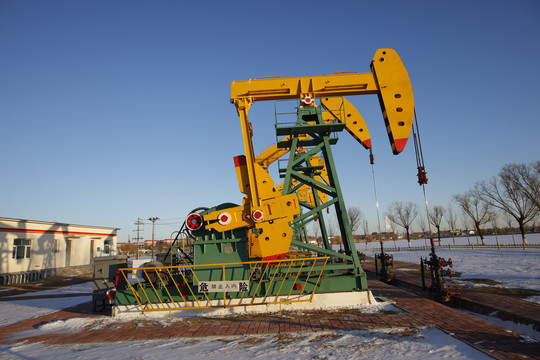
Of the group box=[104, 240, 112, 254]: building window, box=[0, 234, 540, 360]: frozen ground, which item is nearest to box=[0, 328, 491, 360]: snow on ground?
box=[0, 234, 540, 360]: frozen ground

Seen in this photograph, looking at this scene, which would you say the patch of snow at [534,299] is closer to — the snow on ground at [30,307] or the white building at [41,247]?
the snow on ground at [30,307]

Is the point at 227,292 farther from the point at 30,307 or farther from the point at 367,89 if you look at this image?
the point at 30,307

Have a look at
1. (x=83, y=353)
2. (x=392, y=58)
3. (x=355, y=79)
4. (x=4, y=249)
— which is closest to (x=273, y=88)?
(x=355, y=79)

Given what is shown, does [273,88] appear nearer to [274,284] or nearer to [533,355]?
[274,284]

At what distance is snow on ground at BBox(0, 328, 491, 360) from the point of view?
14.7 feet

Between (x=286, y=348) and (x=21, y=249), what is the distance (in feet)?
82.3

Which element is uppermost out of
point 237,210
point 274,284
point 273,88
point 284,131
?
point 273,88

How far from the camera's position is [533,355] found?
406cm

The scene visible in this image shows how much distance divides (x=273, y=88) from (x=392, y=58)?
3.64 meters

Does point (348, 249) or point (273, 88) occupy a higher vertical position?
point (273, 88)

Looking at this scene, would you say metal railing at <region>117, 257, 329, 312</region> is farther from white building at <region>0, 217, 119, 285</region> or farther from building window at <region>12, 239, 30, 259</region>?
building window at <region>12, 239, 30, 259</region>

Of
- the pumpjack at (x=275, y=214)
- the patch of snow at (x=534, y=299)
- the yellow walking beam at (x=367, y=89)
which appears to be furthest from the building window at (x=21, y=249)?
the patch of snow at (x=534, y=299)

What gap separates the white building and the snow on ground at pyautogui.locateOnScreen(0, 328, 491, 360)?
19.3 m

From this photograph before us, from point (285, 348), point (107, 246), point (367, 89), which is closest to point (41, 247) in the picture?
point (107, 246)
